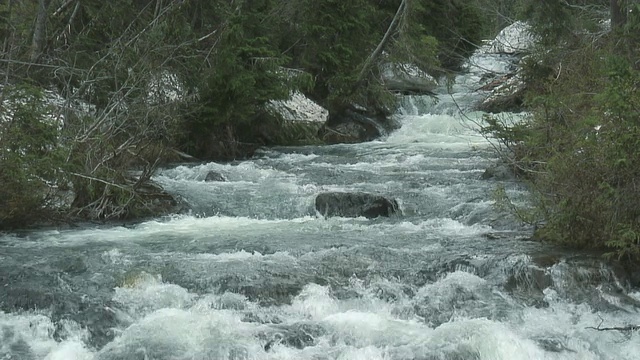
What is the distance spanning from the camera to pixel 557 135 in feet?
32.2

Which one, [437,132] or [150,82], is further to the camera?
[437,132]

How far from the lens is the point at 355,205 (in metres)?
12.0

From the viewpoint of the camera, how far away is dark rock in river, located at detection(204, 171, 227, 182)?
14547mm

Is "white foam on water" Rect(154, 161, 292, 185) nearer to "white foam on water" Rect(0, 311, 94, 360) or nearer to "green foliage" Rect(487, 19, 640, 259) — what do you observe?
"green foliage" Rect(487, 19, 640, 259)

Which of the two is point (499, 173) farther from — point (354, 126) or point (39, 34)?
point (39, 34)

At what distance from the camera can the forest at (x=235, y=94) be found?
8625 millimetres

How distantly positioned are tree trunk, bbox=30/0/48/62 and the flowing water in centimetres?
501

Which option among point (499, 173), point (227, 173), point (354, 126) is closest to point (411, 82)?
point (354, 126)

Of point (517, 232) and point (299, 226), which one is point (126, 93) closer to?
point (299, 226)

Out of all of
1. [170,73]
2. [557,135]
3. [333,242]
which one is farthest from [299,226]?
[170,73]

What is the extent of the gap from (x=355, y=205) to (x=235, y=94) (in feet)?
19.1

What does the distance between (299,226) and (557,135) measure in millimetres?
3761

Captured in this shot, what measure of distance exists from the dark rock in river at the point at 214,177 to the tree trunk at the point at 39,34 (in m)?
3.82

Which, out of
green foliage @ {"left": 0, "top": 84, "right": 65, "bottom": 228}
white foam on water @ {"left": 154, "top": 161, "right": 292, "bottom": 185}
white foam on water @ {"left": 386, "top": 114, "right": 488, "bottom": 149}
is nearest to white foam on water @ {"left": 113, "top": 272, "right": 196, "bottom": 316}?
green foliage @ {"left": 0, "top": 84, "right": 65, "bottom": 228}
